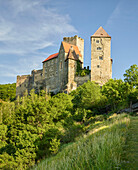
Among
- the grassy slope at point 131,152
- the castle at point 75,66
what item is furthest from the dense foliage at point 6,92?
the grassy slope at point 131,152

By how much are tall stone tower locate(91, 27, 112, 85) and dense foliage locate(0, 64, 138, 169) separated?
13.1 meters

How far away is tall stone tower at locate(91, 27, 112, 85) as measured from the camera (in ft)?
177

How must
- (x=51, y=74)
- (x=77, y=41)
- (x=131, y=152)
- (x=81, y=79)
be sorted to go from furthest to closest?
(x=77, y=41) < (x=51, y=74) < (x=81, y=79) < (x=131, y=152)

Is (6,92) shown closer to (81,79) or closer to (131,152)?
(81,79)

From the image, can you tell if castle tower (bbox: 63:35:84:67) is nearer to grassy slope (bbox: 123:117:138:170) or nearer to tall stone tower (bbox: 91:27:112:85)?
tall stone tower (bbox: 91:27:112:85)

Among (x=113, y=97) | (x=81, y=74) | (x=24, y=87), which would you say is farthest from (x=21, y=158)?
(x=24, y=87)

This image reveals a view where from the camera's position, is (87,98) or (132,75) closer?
(132,75)

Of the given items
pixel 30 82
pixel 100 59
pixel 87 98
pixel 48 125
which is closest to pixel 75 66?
pixel 100 59

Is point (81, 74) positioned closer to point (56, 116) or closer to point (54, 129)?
point (56, 116)

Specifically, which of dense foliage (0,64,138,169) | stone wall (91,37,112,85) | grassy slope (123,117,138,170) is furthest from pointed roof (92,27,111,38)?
grassy slope (123,117,138,170)

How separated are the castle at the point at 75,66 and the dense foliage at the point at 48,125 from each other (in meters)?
13.7

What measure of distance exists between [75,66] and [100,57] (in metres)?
6.86

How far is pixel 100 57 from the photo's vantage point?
5578cm

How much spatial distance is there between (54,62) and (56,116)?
3407cm
